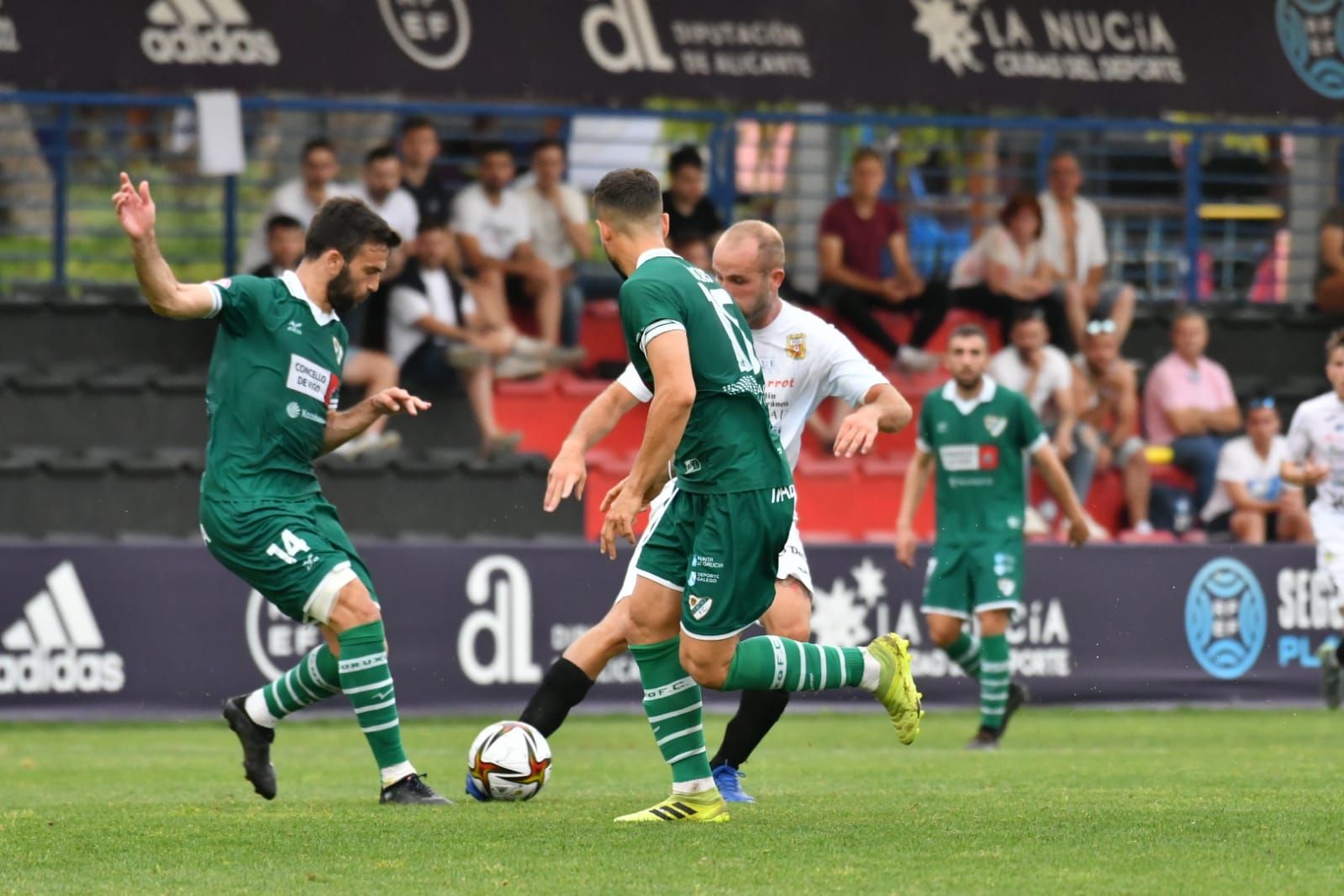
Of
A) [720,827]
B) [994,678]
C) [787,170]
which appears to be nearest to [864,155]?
[787,170]

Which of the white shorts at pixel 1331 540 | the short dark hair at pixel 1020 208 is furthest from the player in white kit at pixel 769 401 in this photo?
the short dark hair at pixel 1020 208

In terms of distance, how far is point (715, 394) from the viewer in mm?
6953

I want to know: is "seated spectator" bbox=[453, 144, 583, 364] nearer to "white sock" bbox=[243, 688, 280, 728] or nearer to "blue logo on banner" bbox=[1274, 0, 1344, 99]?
"blue logo on banner" bbox=[1274, 0, 1344, 99]

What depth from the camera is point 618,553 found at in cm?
1462

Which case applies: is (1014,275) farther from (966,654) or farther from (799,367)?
(799,367)

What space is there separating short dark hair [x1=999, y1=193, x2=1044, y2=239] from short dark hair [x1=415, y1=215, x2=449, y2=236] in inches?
180

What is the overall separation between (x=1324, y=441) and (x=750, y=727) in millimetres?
5321

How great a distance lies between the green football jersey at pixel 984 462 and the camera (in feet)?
39.5

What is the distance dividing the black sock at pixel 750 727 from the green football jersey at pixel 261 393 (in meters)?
1.87

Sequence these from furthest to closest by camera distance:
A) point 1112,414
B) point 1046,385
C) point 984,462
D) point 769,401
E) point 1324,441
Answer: point 1112,414, point 1046,385, point 1324,441, point 984,462, point 769,401

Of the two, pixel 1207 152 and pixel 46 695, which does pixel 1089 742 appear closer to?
pixel 46 695

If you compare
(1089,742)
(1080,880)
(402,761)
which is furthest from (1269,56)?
(1080,880)

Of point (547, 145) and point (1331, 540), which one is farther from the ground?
point (547, 145)

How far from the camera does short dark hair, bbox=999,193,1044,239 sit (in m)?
17.1
